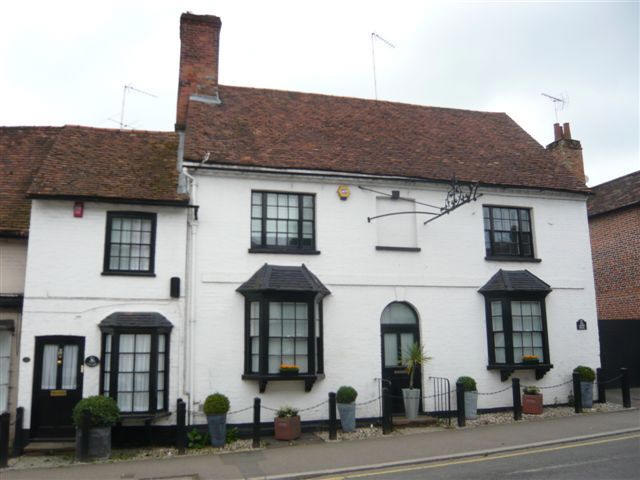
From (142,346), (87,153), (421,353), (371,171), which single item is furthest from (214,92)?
(421,353)

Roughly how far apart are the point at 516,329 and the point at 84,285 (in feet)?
36.7

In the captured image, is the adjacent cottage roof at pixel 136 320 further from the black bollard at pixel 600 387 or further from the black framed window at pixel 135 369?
the black bollard at pixel 600 387

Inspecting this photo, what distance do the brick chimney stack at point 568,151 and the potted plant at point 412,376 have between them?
9640 millimetres

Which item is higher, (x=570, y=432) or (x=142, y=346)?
(x=142, y=346)

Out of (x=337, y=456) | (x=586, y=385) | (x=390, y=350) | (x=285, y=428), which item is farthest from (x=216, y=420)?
(x=586, y=385)

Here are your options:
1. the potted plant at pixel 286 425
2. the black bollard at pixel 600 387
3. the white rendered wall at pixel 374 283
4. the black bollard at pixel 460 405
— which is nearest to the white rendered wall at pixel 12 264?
the white rendered wall at pixel 374 283

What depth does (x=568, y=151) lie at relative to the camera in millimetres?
20016

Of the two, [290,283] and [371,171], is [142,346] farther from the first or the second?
[371,171]

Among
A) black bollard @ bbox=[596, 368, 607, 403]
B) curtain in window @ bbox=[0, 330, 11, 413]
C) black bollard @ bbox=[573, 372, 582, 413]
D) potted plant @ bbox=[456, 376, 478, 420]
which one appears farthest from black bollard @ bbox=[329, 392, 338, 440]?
black bollard @ bbox=[596, 368, 607, 403]

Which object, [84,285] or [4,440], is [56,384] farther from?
[84,285]

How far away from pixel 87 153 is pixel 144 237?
10.2 ft

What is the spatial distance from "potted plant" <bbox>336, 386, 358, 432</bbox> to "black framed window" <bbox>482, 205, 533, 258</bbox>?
226 inches

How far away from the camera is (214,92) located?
1702 cm

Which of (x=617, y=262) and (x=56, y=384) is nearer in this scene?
(x=56, y=384)
